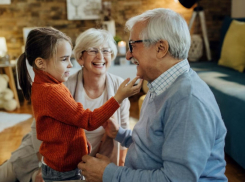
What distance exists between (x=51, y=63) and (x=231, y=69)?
8.50 ft

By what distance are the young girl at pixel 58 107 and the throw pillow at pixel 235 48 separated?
7.46 ft

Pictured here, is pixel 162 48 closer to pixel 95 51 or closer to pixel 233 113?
pixel 95 51

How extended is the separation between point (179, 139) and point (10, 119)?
3.23 meters

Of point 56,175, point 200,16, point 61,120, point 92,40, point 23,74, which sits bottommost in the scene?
point 56,175

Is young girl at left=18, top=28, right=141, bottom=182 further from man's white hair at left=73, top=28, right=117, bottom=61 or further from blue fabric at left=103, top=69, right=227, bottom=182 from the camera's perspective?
man's white hair at left=73, top=28, right=117, bottom=61

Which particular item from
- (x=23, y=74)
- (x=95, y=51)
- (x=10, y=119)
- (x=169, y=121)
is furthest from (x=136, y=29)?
(x=10, y=119)

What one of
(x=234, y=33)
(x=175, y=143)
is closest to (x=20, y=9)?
(x=234, y=33)

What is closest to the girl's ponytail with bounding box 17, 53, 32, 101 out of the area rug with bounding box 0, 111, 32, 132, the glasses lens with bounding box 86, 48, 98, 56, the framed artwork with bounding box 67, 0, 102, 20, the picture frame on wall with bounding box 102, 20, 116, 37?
the glasses lens with bounding box 86, 48, 98, 56

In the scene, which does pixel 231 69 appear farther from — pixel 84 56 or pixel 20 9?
pixel 20 9

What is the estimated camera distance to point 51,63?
124 centimetres

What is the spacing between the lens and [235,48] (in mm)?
3236

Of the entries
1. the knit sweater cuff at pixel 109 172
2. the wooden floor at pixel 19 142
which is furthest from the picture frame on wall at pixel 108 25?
the knit sweater cuff at pixel 109 172

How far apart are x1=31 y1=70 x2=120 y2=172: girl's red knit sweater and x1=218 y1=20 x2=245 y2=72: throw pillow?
235 centimetres

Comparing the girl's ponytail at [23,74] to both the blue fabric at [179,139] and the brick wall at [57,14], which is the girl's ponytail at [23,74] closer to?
the blue fabric at [179,139]
